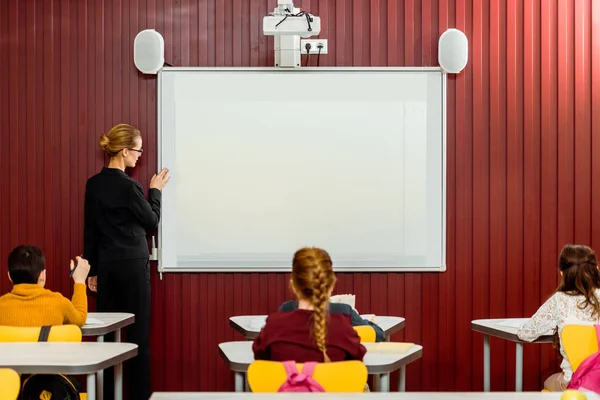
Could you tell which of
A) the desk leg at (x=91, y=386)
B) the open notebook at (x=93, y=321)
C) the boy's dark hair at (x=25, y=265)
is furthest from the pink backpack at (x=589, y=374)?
the boy's dark hair at (x=25, y=265)

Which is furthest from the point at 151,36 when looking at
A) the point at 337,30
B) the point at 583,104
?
the point at 583,104

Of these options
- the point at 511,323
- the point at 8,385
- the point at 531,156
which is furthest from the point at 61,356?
the point at 531,156

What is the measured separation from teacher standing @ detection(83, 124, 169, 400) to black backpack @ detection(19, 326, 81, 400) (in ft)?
4.57

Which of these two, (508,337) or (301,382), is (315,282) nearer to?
(301,382)

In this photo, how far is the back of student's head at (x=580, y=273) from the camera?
12.3 feet

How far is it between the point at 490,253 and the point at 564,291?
52.8 inches

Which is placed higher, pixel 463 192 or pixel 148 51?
pixel 148 51

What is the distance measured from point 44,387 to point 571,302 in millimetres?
2530

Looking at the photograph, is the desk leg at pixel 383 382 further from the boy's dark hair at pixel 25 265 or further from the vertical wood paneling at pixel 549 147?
the vertical wood paneling at pixel 549 147

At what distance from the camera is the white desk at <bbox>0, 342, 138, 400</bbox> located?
114 inches

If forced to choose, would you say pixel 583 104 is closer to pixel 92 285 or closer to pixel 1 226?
pixel 92 285

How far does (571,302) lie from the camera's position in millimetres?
3734

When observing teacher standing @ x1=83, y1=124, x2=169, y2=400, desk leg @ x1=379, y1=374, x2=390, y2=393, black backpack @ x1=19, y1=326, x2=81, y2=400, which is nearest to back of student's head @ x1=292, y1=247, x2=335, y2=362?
desk leg @ x1=379, y1=374, x2=390, y2=393

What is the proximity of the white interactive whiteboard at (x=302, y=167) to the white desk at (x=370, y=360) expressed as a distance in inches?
67.8
